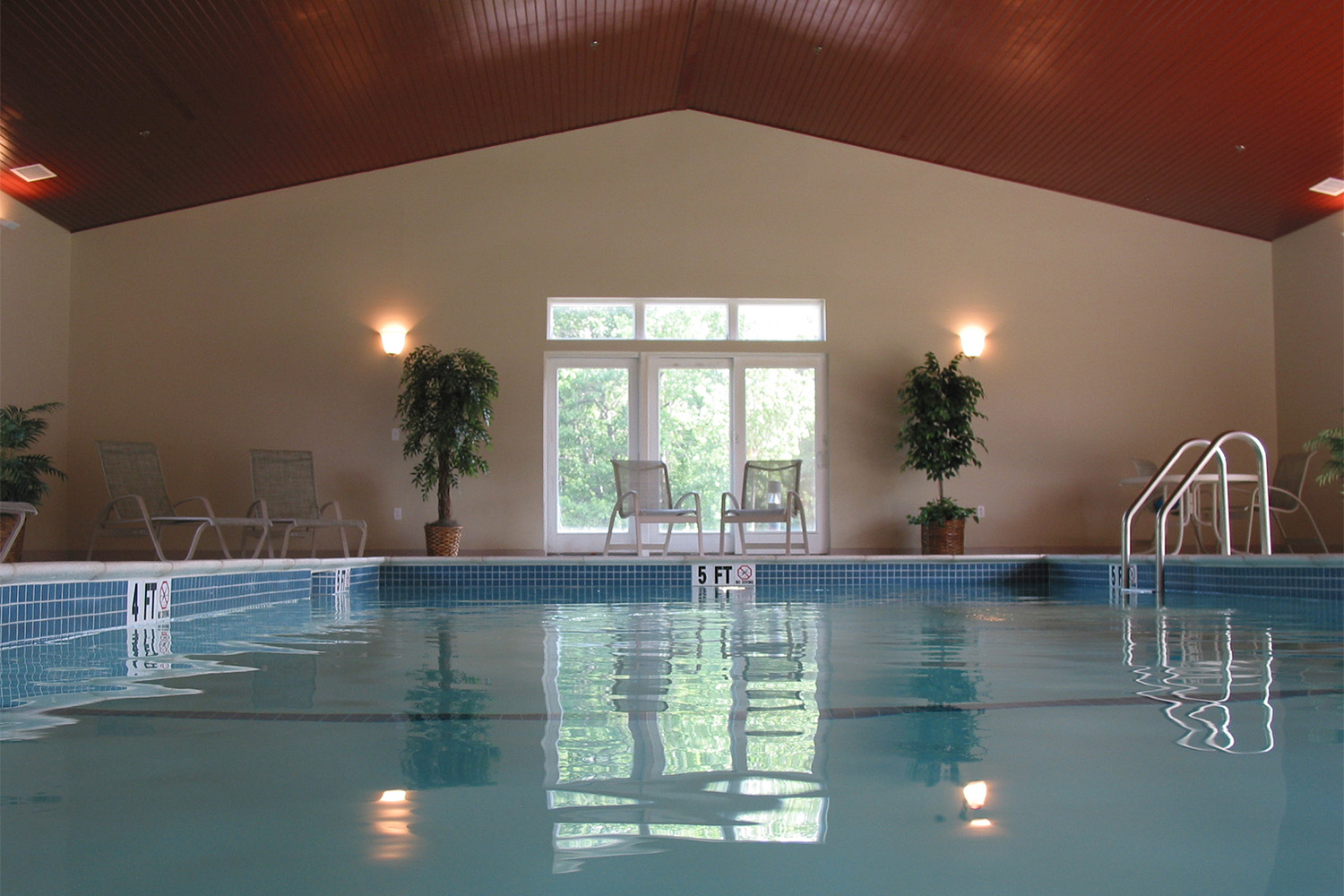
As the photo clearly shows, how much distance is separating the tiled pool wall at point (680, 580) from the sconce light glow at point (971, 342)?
2220mm

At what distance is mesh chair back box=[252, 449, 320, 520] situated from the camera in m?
6.89

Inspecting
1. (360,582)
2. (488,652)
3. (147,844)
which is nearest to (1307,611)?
(488,652)

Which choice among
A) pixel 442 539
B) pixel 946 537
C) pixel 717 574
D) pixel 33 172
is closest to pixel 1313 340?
pixel 946 537

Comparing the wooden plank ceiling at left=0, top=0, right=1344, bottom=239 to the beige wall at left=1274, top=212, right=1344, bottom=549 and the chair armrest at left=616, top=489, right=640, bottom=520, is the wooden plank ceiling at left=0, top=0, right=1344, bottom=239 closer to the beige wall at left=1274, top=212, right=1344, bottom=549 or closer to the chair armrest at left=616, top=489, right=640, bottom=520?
the beige wall at left=1274, top=212, right=1344, bottom=549

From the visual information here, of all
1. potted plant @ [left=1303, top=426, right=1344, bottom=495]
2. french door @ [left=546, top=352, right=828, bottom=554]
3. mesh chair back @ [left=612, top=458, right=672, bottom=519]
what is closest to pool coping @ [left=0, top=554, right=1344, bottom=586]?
mesh chair back @ [left=612, top=458, right=672, bottom=519]

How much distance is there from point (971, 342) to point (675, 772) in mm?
7269

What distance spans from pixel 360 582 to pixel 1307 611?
4.58 metres

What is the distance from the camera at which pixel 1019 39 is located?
6.05 metres

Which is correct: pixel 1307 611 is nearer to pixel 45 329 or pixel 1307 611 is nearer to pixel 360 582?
pixel 360 582

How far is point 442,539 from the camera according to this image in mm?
7062

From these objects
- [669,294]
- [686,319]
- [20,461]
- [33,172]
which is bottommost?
[20,461]

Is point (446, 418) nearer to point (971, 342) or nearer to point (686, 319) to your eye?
point (686, 319)

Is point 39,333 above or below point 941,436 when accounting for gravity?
above

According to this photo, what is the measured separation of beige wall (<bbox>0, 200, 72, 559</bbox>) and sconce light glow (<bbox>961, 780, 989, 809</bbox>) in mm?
6975
